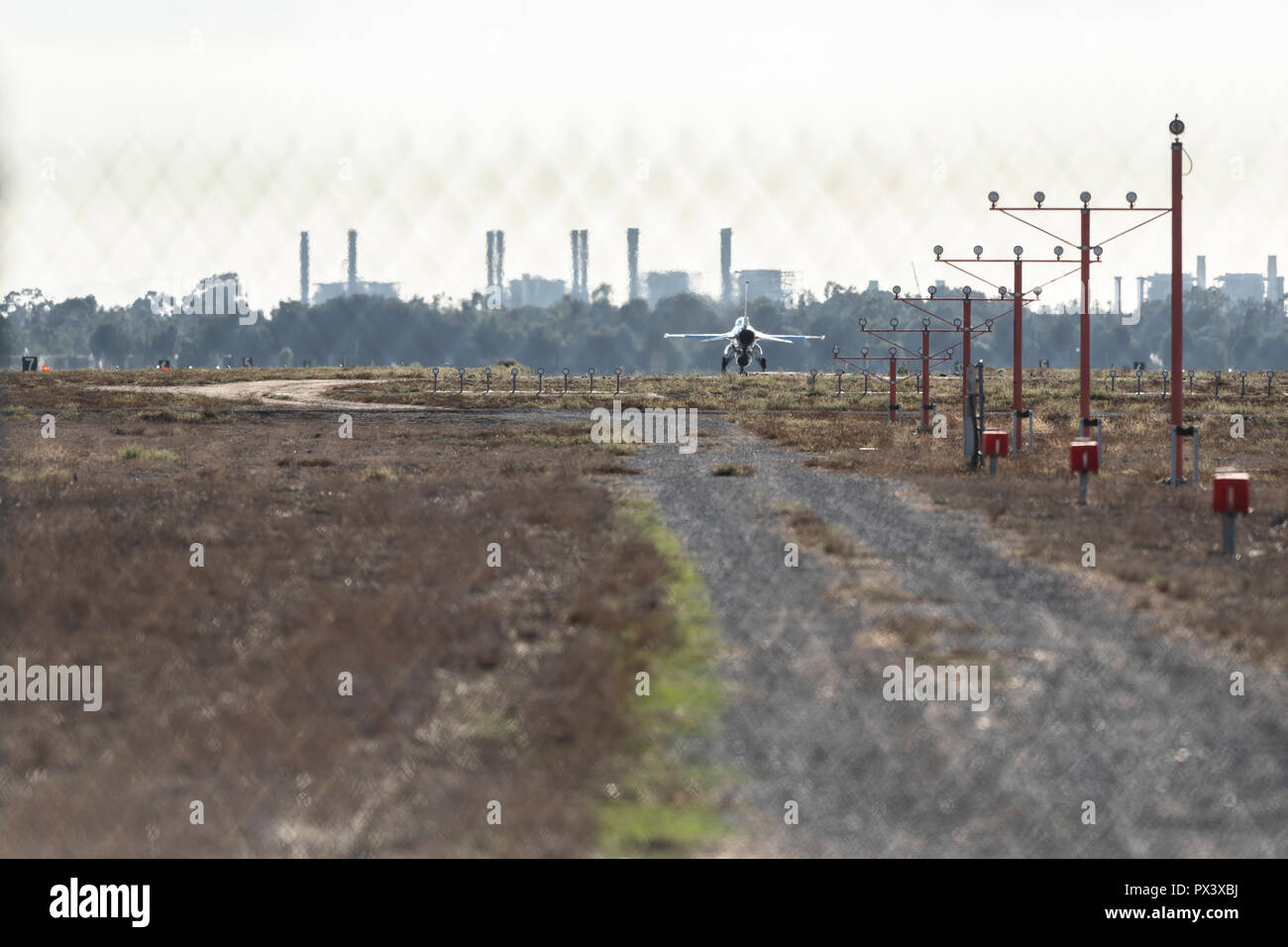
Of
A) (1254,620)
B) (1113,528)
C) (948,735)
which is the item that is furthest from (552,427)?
(948,735)

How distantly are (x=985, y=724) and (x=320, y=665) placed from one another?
5.95 meters

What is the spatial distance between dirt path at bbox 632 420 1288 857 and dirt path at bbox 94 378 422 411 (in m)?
61.0

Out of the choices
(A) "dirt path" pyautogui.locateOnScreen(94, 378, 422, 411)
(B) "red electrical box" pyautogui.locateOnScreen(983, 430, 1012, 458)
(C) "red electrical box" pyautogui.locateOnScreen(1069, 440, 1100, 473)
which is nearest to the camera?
(C) "red electrical box" pyautogui.locateOnScreen(1069, 440, 1100, 473)

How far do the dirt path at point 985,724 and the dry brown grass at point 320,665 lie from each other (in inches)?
48.1

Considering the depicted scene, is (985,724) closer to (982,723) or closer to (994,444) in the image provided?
(982,723)

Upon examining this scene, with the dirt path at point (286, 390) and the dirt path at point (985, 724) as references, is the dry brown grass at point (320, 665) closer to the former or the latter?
the dirt path at point (985, 724)

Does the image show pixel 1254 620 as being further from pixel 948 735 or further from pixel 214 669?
pixel 214 669

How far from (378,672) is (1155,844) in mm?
7033

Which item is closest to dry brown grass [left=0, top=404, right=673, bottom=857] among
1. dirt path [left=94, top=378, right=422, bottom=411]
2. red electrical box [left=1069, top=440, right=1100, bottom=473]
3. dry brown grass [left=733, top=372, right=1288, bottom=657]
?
dry brown grass [left=733, top=372, right=1288, bottom=657]

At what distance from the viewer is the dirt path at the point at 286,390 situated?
82062 mm

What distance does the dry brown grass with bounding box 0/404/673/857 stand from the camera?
9227 millimetres

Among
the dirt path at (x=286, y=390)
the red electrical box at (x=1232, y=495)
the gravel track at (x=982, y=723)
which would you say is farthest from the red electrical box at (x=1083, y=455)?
the dirt path at (x=286, y=390)

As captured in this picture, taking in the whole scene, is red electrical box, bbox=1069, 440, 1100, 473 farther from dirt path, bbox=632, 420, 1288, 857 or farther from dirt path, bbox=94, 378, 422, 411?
dirt path, bbox=94, 378, 422, 411
